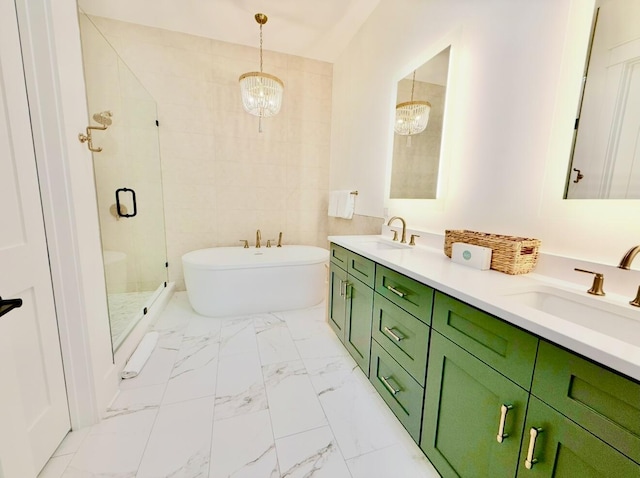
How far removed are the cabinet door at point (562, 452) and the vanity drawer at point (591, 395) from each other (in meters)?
0.02

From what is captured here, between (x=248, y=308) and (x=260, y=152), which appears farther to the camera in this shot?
(x=260, y=152)

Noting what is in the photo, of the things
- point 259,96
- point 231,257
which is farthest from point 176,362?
point 259,96

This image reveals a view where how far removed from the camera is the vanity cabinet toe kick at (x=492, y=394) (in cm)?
57

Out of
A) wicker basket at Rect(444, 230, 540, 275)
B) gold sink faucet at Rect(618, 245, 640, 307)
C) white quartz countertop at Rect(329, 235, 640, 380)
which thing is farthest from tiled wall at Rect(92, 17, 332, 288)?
gold sink faucet at Rect(618, 245, 640, 307)

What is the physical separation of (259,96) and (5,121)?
190 centimetres

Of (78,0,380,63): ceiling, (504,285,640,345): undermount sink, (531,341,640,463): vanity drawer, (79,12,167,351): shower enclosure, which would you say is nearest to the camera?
(531,341,640,463): vanity drawer

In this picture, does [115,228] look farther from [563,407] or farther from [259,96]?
[563,407]

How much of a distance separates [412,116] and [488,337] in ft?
5.63

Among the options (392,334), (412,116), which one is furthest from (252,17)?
(392,334)

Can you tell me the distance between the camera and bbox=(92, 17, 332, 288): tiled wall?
9.37 ft

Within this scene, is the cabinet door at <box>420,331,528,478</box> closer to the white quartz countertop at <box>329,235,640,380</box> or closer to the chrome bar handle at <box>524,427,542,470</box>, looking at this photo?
the chrome bar handle at <box>524,427,542,470</box>

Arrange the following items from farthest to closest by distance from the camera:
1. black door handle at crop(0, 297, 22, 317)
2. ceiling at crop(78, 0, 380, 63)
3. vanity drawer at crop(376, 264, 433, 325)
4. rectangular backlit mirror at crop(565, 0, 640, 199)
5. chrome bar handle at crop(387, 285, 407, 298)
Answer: ceiling at crop(78, 0, 380, 63)
chrome bar handle at crop(387, 285, 407, 298)
vanity drawer at crop(376, 264, 433, 325)
rectangular backlit mirror at crop(565, 0, 640, 199)
black door handle at crop(0, 297, 22, 317)

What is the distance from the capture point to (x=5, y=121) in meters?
0.97

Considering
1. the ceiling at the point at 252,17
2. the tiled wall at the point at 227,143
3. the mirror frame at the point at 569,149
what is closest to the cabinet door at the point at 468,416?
the mirror frame at the point at 569,149
